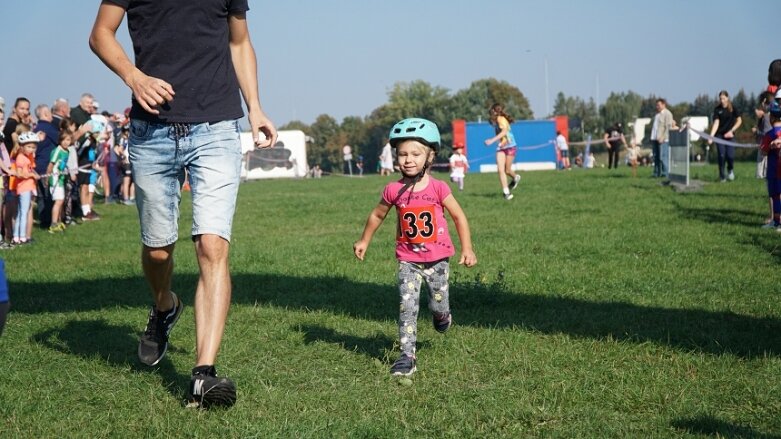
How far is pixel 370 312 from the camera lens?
754 centimetres

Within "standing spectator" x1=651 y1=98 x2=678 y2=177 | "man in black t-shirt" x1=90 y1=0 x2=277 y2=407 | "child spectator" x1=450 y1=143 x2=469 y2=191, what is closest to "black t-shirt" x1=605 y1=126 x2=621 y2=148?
"standing spectator" x1=651 y1=98 x2=678 y2=177

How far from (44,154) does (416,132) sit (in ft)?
43.6

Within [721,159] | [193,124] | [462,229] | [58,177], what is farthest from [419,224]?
[721,159]

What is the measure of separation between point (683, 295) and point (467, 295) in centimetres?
179

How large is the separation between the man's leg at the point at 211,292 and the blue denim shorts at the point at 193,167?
68mm

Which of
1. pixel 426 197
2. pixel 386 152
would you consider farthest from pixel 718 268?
pixel 386 152

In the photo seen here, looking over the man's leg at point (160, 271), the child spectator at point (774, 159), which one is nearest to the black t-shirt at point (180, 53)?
the man's leg at point (160, 271)

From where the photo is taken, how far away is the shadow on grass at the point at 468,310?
6227mm

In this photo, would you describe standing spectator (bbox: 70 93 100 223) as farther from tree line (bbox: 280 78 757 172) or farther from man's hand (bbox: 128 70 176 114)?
tree line (bbox: 280 78 757 172)

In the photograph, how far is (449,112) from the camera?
13188 centimetres

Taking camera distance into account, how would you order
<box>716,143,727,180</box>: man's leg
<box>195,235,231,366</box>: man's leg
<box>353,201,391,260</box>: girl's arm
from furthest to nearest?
<box>716,143,727,180</box>: man's leg, <box>353,201,391,260</box>: girl's arm, <box>195,235,231,366</box>: man's leg

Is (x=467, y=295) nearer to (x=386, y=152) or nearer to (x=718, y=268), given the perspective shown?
(x=718, y=268)

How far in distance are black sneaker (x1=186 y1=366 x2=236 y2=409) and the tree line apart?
99.3 m

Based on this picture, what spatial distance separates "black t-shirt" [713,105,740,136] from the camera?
2416 cm
